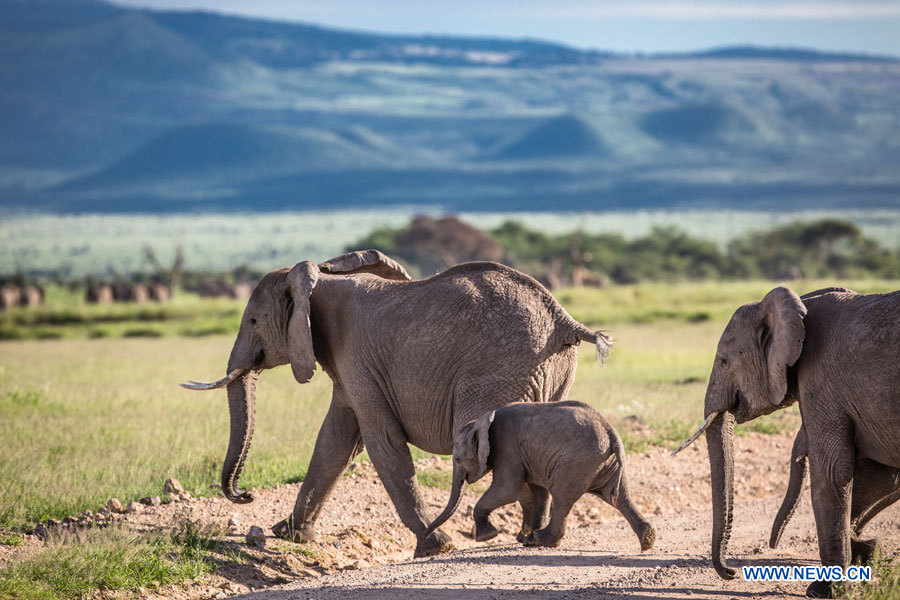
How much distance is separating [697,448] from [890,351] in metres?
5.14

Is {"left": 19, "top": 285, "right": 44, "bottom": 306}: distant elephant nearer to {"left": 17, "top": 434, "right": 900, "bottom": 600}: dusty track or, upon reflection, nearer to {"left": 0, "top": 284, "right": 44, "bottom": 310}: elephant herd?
{"left": 0, "top": 284, "right": 44, "bottom": 310}: elephant herd

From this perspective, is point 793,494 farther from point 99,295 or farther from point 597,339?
point 99,295

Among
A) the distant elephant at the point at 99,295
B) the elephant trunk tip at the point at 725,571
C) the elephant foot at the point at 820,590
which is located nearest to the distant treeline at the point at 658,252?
the distant elephant at the point at 99,295

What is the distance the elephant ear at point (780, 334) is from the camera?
23.5 ft

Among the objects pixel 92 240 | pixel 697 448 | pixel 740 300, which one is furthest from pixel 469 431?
pixel 92 240

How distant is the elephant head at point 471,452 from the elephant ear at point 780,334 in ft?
5.81

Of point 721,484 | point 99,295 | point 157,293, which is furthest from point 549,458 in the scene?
point 157,293

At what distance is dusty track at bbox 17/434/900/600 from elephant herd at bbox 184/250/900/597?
28cm

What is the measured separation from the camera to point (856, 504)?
755 centimetres

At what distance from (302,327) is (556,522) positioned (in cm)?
235

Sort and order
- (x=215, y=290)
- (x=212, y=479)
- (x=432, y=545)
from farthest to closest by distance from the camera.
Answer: (x=215, y=290) → (x=212, y=479) → (x=432, y=545)

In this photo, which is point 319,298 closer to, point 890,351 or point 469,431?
point 469,431

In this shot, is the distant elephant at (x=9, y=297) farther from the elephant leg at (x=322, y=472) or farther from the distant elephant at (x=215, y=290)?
the elephant leg at (x=322, y=472)

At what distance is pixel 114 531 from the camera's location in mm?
8297
